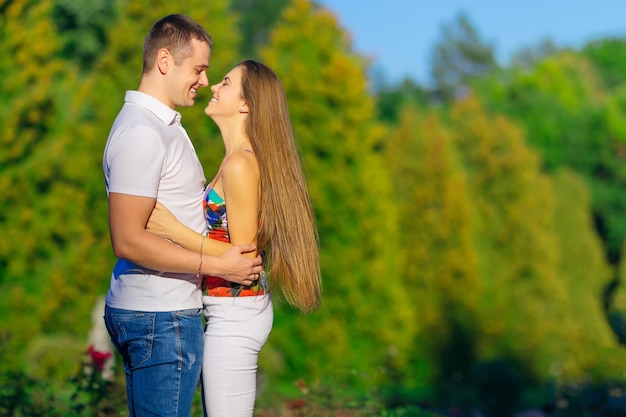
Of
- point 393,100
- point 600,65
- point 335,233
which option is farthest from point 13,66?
point 600,65

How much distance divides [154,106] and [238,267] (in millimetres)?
637

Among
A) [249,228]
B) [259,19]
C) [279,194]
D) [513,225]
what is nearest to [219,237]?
[249,228]

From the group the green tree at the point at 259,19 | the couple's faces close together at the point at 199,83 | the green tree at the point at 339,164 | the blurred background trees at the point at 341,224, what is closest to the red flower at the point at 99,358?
the blurred background trees at the point at 341,224

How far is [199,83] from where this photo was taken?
134 inches

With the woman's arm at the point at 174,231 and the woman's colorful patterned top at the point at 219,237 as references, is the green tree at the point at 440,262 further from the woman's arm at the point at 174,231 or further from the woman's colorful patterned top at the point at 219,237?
the woman's arm at the point at 174,231

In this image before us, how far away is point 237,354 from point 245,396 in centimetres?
16

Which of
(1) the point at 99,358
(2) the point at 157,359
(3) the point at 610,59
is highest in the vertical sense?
(3) the point at 610,59

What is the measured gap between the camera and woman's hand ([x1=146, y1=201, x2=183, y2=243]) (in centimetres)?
319

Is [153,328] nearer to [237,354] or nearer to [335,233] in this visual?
[237,354]

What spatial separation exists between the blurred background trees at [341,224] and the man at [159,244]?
3.43 m

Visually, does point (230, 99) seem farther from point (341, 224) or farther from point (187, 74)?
point (341, 224)

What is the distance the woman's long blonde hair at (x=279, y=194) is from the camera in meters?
3.47

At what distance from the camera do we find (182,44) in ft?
10.7

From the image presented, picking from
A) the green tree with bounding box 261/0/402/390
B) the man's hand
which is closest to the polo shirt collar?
the man's hand
